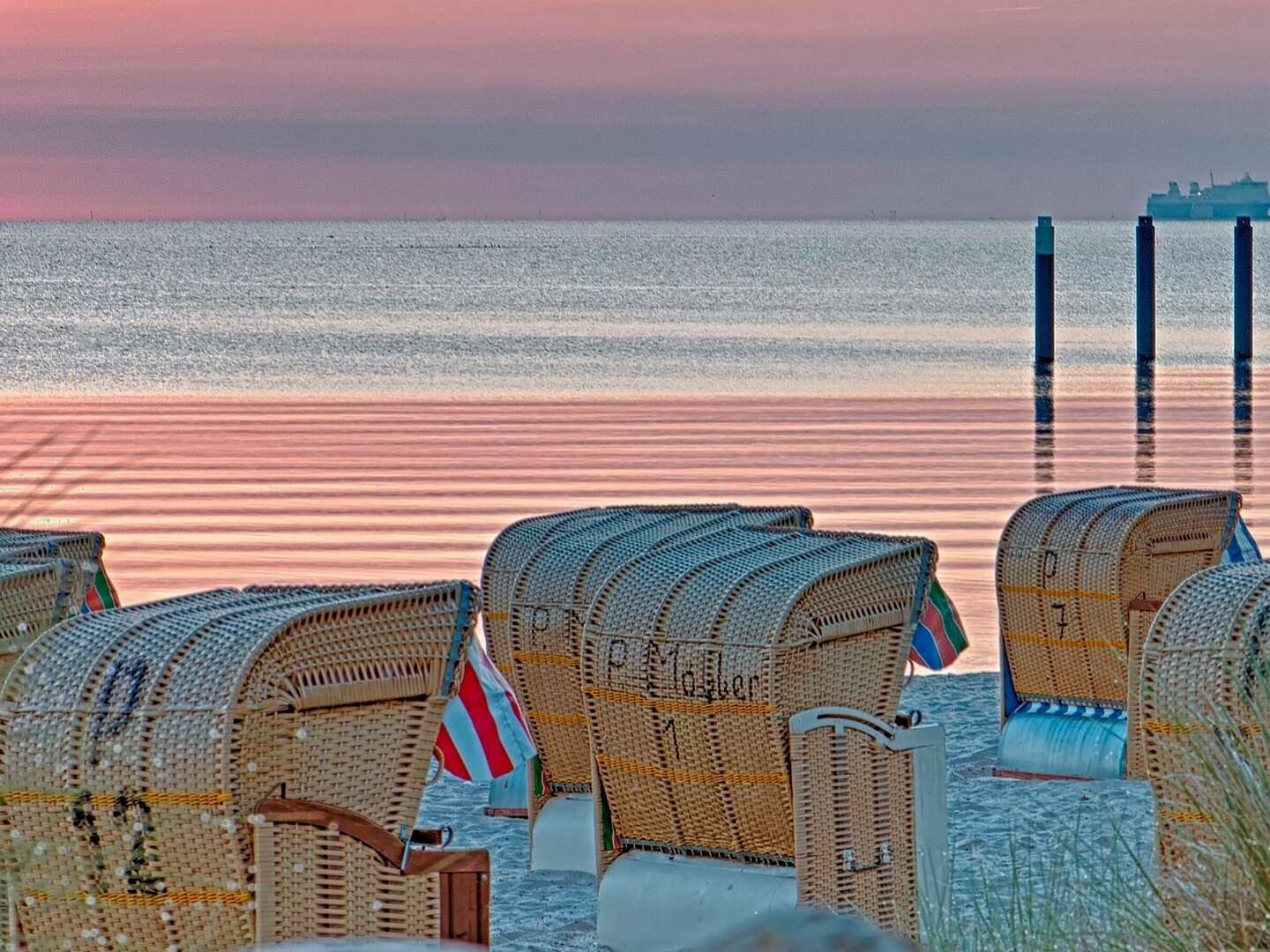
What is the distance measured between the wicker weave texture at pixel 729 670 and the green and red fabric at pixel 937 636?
1.61m

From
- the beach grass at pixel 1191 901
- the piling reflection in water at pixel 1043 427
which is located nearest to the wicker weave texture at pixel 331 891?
the beach grass at pixel 1191 901

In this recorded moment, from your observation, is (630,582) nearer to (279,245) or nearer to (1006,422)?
(1006,422)

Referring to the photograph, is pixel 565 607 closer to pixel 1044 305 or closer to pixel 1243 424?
pixel 1243 424

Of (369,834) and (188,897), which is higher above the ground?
(369,834)

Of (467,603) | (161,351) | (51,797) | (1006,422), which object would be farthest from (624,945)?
(161,351)

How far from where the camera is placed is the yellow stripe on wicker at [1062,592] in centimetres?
860

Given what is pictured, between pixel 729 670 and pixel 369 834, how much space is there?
1469 mm

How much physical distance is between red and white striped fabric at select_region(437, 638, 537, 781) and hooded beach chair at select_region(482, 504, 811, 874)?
0.86m

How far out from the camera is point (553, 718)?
720 centimetres

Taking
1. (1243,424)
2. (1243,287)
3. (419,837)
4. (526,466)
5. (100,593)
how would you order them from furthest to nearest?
(1243,287) < (1243,424) < (526,466) < (100,593) < (419,837)

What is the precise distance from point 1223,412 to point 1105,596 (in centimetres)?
2104

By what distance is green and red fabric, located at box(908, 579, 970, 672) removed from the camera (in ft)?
25.8

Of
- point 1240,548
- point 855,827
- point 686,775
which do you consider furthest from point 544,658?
point 1240,548

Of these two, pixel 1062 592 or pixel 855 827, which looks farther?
pixel 1062 592
